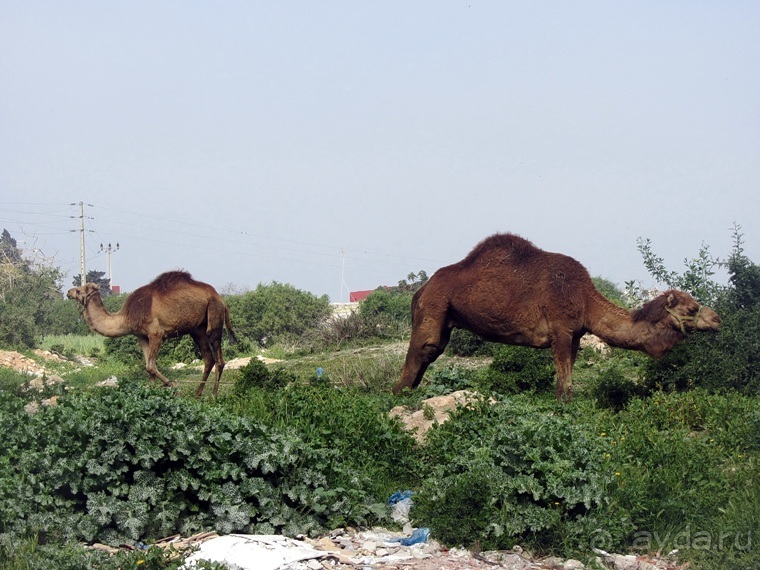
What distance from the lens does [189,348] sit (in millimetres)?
29297

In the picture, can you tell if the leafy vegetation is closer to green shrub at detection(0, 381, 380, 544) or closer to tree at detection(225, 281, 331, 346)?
green shrub at detection(0, 381, 380, 544)

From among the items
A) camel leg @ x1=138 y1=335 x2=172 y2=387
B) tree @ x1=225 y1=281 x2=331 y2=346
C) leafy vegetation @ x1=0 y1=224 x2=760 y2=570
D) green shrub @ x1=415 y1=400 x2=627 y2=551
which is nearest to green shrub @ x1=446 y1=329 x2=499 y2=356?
camel leg @ x1=138 y1=335 x2=172 y2=387

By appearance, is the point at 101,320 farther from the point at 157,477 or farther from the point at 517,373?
the point at 157,477

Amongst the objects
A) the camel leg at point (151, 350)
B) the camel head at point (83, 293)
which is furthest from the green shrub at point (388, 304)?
the camel leg at point (151, 350)

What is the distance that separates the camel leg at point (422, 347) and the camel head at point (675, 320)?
2.74m

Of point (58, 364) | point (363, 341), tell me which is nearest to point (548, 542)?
point (363, 341)

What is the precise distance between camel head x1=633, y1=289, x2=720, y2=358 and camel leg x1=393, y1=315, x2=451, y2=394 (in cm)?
274

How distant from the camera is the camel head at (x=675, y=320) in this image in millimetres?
11500

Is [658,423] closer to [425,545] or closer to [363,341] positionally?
[425,545]

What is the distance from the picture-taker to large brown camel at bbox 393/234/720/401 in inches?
457

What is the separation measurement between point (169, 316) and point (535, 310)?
25.5 feet

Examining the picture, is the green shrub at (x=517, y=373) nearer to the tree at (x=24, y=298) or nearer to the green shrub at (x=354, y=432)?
the green shrub at (x=354, y=432)

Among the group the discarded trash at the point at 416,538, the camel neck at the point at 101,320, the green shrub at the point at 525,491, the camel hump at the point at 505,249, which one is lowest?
the discarded trash at the point at 416,538

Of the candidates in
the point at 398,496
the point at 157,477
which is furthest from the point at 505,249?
the point at 157,477
